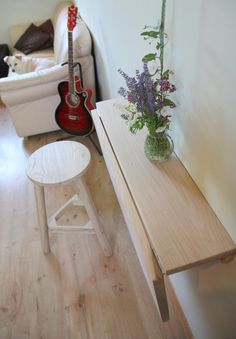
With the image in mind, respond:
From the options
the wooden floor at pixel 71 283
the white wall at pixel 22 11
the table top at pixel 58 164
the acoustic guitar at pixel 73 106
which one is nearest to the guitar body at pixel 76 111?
the acoustic guitar at pixel 73 106

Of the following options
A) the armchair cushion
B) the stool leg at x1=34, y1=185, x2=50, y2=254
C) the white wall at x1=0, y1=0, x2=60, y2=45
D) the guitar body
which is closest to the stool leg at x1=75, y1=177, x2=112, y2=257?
the stool leg at x1=34, y1=185, x2=50, y2=254

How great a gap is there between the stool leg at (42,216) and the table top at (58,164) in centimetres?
9

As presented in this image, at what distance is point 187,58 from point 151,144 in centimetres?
29

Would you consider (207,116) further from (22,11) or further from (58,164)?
(22,11)

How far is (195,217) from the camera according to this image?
729 millimetres

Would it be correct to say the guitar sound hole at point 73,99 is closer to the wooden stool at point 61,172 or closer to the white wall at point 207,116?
the wooden stool at point 61,172

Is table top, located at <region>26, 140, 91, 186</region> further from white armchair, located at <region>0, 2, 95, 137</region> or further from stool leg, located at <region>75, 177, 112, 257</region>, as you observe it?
white armchair, located at <region>0, 2, 95, 137</region>

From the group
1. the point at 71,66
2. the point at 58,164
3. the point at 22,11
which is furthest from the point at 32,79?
the point at 22,11

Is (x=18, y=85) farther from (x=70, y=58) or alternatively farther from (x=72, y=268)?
(x=72, y=268)

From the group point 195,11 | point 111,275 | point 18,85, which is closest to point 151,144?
point 195,11

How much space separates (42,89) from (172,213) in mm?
1891

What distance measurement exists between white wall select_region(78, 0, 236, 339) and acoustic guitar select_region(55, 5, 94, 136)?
1.08 meters

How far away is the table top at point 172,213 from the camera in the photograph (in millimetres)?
655

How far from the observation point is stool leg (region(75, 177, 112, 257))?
1316 mm
